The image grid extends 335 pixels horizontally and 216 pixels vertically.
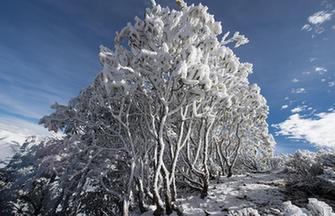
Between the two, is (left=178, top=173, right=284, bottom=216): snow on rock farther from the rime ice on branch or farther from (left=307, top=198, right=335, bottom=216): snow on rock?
(left=307, top=198, right=335, bottom=216): snow on rock

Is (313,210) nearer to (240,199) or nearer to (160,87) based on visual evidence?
(240,199)

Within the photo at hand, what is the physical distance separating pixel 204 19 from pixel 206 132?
4301 mm

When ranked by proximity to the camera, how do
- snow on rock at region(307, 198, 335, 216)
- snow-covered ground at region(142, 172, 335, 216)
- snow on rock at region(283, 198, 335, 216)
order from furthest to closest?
snow-covered ground at region(142, 172, 335, 216)
snow on rock at region(307, 198, 335, 216)
snow on rock at region(283, 198, 335, 216)

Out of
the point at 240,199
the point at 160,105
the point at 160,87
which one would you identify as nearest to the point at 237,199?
the point at 240,199

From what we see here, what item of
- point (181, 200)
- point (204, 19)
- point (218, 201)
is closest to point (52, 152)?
point (181, 200)

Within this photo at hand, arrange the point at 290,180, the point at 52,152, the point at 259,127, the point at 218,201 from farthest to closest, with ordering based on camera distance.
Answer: the point at 259,127 → the point at 52,152 → the point at 290,180 → the point at 218,201

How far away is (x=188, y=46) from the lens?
838 cm

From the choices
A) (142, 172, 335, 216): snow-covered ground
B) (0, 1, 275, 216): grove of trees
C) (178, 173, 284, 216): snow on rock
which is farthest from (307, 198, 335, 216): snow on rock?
(0, 1, 275, 216): grove of trees

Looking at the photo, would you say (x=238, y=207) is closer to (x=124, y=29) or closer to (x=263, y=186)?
(x=263, y=186)

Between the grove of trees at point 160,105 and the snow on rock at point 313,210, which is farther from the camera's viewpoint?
the grove of trees at point 160,105

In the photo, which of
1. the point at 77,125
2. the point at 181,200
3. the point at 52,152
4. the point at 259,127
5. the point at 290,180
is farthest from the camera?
the point at 259,127

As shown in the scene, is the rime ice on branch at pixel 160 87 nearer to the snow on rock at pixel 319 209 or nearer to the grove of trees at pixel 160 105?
the grove of trees at pixel 160 105

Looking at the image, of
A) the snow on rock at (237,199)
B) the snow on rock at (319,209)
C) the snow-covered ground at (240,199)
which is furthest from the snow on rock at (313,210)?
the snow on rock at (237,199)

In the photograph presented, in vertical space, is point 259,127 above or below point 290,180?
above
